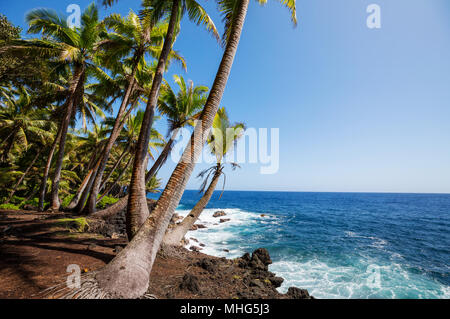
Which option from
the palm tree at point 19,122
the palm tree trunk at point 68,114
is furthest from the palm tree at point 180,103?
the palm tree at point 19,122

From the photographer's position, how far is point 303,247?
1534 centimetres

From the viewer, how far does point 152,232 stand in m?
3.81

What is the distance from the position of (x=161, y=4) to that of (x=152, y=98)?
4241 mm

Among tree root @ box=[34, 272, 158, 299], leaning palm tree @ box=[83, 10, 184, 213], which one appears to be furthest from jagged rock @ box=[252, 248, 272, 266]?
leaning palm tree @ box=[83, 10, 184, 213]

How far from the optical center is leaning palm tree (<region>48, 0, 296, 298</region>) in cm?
302

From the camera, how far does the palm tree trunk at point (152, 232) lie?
3.06 meters

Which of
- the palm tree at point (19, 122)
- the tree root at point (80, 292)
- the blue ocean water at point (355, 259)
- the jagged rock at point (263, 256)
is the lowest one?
the blue ocean water at point (355, 259)

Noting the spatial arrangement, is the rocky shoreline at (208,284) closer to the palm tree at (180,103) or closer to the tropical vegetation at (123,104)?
the tropical vegetation at (123,104)

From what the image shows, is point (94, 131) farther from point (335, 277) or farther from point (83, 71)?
point (335, 277)

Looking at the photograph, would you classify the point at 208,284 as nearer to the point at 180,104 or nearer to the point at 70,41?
the point at 180,104

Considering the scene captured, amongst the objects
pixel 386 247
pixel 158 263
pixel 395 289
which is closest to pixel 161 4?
pixel 158 263

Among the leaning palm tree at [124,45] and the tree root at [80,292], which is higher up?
the leaning palm tree at [124,45]

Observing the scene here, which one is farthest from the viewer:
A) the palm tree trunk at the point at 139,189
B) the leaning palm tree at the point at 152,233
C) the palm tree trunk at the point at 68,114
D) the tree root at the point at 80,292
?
the palm tree trunk at the point at 68,114

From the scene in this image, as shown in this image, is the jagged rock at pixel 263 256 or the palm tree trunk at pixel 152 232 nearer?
the palm tree trunk at pixel 152 232
